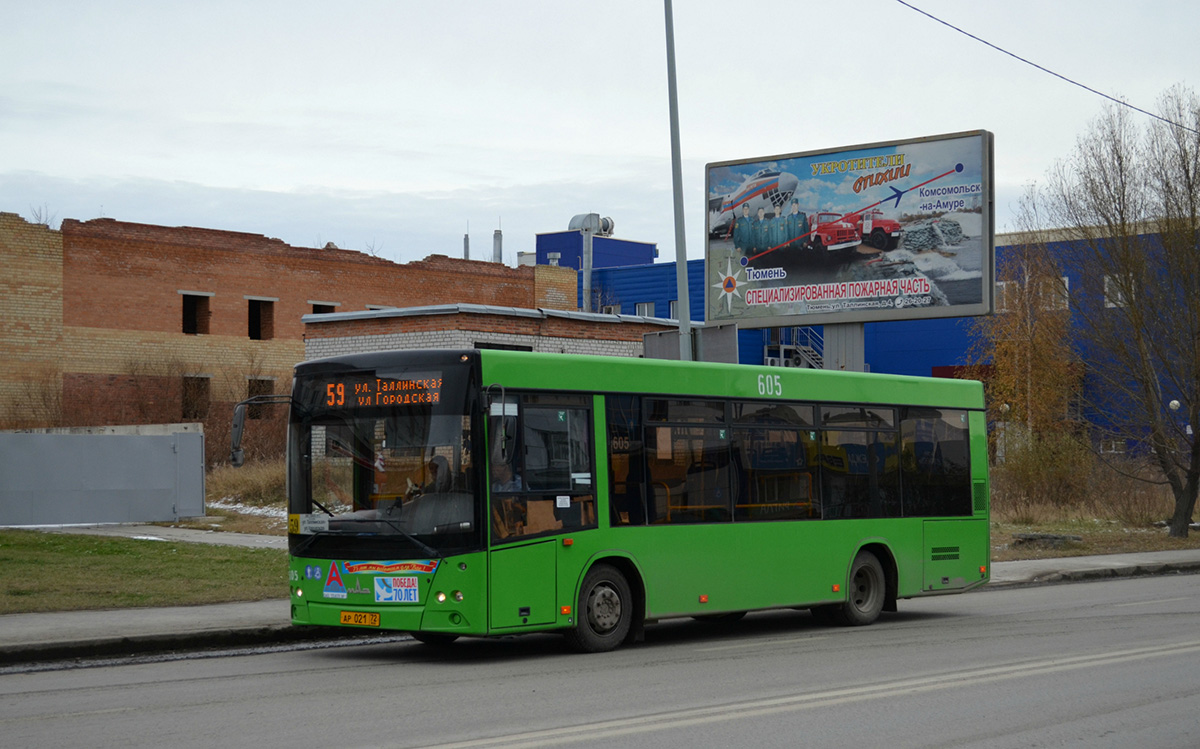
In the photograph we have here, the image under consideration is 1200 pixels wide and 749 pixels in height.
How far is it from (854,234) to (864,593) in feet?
41.1

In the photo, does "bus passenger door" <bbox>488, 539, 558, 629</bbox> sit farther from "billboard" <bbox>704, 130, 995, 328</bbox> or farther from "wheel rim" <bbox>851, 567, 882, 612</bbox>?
"billboard" <bbox>704, 130, 995, 328</bbox>

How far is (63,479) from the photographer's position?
2886cm

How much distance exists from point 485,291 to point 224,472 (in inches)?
1030

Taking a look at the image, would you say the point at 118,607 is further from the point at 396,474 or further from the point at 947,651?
the point at 947,651

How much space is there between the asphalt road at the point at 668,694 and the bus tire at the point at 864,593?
72 centimetres

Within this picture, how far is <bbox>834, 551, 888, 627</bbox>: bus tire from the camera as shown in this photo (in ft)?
49.5

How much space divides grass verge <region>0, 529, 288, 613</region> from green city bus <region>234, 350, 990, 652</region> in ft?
13.7

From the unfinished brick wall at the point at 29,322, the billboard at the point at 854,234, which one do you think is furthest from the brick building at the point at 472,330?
the unfinished brick wall at the point at 29,322

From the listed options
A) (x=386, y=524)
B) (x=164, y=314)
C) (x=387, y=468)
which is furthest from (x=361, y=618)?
(x=164, y=314)

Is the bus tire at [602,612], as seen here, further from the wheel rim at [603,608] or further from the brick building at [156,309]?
the brick building at [156,309]

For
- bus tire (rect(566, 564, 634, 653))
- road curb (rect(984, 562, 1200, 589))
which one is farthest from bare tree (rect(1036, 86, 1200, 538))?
bus tire (rect(566, 564, 634, 653))

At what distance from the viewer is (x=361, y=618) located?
11.4 metres

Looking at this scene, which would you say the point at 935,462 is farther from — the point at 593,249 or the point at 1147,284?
the point at 593,249

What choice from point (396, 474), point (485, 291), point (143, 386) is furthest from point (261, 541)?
point (485, 291)
